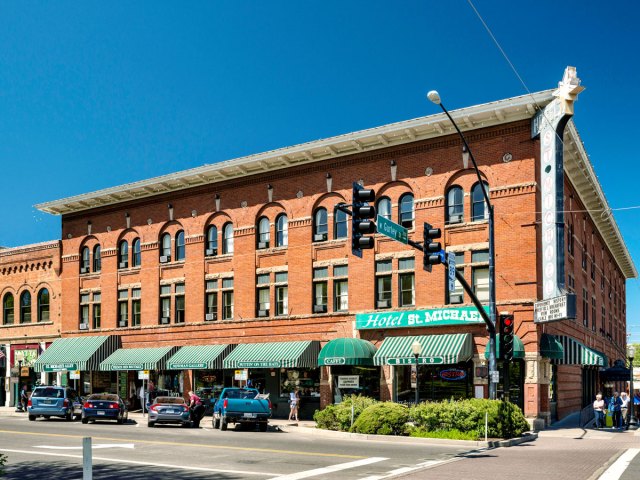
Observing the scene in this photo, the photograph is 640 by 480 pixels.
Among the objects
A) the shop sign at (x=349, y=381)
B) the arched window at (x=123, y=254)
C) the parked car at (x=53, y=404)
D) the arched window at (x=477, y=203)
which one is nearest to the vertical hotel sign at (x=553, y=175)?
the arched window at (x=477, y=203)

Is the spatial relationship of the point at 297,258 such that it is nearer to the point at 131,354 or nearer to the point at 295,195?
A: the point at 295,195

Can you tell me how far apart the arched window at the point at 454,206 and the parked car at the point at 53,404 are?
60.8 feet

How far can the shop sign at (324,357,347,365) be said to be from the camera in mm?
33562

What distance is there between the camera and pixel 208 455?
19.7 m

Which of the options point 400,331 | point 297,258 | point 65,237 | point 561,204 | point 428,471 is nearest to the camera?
point 428,471

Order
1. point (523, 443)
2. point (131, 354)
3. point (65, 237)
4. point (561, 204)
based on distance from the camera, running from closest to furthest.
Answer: point (523, 443)
point (561, 204)
point (131, 354)
point (65, 237)

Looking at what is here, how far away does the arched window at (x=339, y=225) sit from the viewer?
36.4m

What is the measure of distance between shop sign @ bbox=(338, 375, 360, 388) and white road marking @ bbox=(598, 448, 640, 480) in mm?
14624

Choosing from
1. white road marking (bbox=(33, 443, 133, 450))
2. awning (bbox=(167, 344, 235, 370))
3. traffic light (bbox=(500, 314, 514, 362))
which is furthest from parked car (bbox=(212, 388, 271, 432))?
traffic light (bbox=(500, 314, 514, 362))

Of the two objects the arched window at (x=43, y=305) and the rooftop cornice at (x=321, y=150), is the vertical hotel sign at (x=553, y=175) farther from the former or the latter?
the arched window at (x=43, y=305)

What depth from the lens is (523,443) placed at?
24.2m

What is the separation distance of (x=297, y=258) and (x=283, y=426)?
30.4ft

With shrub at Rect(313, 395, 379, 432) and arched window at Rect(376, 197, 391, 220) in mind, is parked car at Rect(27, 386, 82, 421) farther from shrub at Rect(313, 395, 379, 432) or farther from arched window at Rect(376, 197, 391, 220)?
arched window at Rect(376, 197, 391, 220)

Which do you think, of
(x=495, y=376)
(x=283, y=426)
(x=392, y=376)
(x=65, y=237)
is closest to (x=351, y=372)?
(x=392, y=376)
